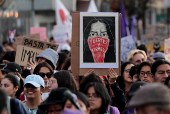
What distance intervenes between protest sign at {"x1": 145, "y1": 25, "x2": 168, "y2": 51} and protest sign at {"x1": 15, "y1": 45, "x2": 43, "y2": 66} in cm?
568

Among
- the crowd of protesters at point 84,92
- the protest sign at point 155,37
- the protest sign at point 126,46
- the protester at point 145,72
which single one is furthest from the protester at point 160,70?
the protest sign at point 155,37

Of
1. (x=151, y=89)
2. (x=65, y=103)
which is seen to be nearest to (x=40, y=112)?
(x=65, y=103)

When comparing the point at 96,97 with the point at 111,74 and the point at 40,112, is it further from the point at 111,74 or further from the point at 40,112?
the point at 111,74

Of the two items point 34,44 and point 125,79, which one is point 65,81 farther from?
point 34,44

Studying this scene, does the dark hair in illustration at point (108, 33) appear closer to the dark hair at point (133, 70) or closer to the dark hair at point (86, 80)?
the dark hair at point (133, 70)

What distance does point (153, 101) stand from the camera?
106 inches

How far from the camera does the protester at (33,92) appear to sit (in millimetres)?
5027

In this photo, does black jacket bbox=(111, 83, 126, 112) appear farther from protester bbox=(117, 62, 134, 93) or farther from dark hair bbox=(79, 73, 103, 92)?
protester bbox=(117, 62, 134, 93)

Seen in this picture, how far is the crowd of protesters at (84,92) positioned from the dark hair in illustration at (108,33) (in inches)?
7.3

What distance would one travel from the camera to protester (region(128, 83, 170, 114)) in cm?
270

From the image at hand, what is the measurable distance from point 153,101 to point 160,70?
2953mm

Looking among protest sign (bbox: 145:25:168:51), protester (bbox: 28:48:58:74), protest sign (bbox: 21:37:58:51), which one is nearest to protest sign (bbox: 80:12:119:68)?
protester (bbox: 28:48:58:74)

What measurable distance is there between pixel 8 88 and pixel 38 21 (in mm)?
24746

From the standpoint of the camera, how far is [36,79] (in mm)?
5195
